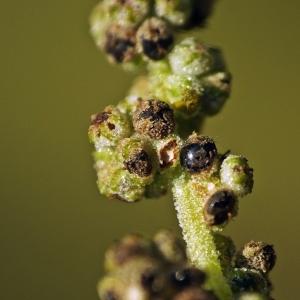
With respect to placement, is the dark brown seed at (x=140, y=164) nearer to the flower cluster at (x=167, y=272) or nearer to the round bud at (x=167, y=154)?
the round bud at (x=167, y=154)

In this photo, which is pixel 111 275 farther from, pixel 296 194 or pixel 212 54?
pixel 296 194

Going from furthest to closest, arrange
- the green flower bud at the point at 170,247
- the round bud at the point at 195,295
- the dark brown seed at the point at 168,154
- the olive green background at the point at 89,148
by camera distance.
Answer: the olive green background at the point at 89,148, the green flower bud at the point at 170,247, the dark brown seed at the point at 168,154, the round bud at the point at 195,295

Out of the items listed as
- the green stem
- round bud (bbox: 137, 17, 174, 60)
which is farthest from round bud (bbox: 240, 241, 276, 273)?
round bud (bbox: 137, 17, 174, 60)

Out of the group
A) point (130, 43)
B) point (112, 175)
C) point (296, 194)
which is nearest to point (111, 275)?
point (112, 175)

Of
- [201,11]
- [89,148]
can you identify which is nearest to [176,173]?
[201,11]

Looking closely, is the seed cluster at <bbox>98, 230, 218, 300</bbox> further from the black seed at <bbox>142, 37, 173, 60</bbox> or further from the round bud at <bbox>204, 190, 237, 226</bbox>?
the black seed at <bbox>142, 37, 173, 60</bbox>

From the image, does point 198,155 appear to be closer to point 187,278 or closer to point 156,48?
point 187,278

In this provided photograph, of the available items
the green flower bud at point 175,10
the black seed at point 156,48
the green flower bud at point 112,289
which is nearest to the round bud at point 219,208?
the green flower bud at point 112,289
